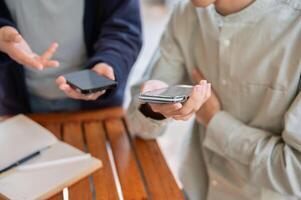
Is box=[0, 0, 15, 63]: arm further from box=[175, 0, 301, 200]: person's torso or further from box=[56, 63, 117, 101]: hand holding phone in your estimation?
box=[175, 0, 301, 200]: person's torso

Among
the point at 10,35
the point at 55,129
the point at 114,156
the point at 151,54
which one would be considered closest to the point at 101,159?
the point at 114,156

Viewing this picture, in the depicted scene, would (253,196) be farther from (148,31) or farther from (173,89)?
(148,31)

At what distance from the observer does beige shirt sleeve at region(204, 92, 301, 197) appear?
57 cm

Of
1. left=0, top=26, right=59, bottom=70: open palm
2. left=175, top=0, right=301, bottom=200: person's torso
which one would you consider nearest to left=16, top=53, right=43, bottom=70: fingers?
left=0, top=26, right=59, bottom=70: open palm

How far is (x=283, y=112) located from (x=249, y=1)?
180 millimetres

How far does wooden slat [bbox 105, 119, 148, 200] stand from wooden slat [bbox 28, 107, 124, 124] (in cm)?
2

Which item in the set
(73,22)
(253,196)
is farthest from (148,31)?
(253,196)

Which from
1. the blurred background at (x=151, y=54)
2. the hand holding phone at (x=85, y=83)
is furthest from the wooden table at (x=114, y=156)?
the blurred background at (x=151, y=54)

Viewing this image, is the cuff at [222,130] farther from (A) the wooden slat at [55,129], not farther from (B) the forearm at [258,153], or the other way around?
(A) the wooden slat at [55,129]

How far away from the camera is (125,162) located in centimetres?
63

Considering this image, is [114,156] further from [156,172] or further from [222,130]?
[222,130]

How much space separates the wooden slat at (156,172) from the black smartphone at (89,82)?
14cm

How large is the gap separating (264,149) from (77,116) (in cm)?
35

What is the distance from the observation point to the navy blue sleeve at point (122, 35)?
698 millimetres
